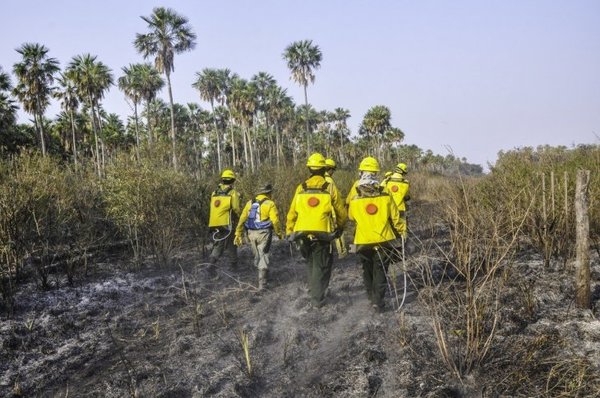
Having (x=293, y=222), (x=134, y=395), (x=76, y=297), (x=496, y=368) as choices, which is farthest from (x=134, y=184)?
(x=496, y=368)

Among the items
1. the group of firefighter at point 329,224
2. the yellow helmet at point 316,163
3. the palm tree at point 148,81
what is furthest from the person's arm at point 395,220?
the palm tree at point 148,81

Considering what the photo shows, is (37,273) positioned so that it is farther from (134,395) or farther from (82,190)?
(134,395)

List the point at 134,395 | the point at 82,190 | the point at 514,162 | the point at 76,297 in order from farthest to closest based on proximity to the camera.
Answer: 1. the point at 514,162
2. the point at 82,190
3. the point at 76,297
4. the point at 134,395

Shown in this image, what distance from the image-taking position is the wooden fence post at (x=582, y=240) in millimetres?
4133

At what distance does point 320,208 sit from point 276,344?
170 centimetres

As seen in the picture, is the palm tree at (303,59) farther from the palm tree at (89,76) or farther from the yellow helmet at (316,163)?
the yellow helmet at (316,163)

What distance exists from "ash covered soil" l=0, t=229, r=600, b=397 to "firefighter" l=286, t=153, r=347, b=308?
43 centimetres

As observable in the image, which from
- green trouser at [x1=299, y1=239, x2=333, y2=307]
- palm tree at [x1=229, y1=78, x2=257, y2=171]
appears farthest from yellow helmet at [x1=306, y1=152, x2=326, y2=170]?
palm tree at [x1=229, y1=78, x2=257, y2=171]

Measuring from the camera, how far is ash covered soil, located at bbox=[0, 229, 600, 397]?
10.4 feet

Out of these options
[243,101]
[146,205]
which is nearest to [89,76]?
[243,101]

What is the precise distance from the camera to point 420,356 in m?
3.50

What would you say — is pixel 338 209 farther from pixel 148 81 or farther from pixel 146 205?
pixel 148 81

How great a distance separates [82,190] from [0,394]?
551 centimetres

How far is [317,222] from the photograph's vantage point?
15.9 ft
